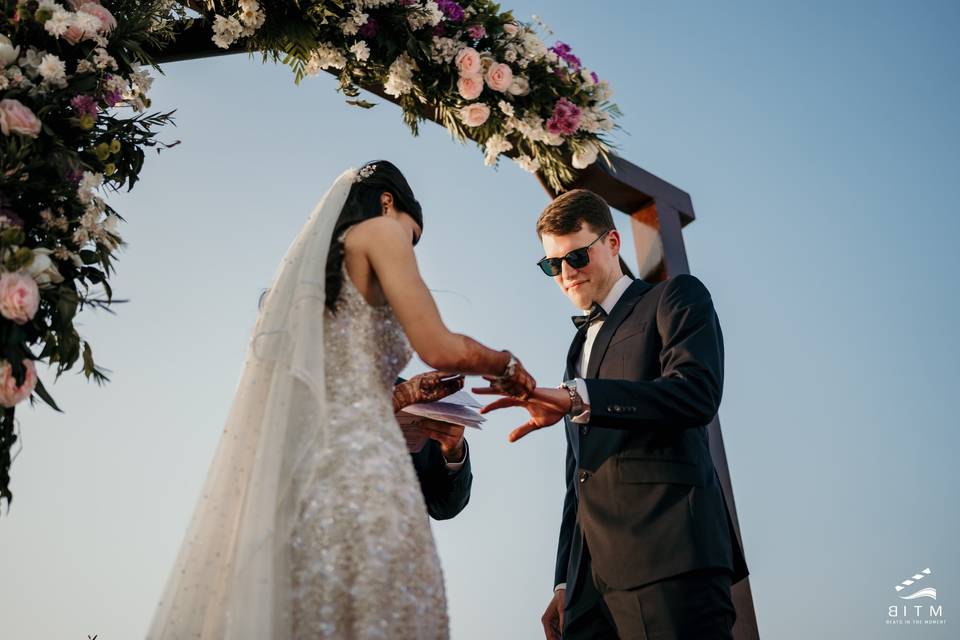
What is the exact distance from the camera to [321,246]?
267 cm

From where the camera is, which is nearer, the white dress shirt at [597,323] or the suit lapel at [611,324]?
the suit lapel at [611,324]

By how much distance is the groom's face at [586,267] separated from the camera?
12.6ft

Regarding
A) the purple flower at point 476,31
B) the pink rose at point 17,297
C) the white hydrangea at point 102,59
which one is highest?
the purple flower at point 476,31

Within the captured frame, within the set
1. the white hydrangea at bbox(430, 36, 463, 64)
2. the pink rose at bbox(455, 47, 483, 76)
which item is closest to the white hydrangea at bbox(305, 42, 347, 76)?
the white hydrangea at bbox(430, 36, 463, 64)

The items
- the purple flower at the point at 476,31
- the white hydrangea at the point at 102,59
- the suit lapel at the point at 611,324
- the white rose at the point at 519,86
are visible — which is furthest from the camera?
the white rose at the point at 519,86

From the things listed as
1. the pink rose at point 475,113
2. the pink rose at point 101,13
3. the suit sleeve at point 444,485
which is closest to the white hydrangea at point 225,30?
the pink rose at point 101,13

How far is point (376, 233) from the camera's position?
2.64 metres

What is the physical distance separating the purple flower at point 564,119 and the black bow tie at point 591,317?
1.26 m

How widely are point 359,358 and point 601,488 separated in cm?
120

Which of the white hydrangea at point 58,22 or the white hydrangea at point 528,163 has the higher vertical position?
the white hydrangea at point 528,163

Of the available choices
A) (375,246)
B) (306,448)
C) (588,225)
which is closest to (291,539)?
(306,448)

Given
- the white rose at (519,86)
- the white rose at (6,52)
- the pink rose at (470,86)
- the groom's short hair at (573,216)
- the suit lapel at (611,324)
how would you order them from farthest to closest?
the white rose at (519,86), the pink rose at (470,86), the groom's short hair at (573,216), the suit lapel at (611,324), the white rose at (6,52)

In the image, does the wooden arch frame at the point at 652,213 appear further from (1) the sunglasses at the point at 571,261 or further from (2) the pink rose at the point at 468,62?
(1) the sunglasses at the point at 571,261

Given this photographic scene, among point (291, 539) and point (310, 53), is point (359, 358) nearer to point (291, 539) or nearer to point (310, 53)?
point (291, 539)
